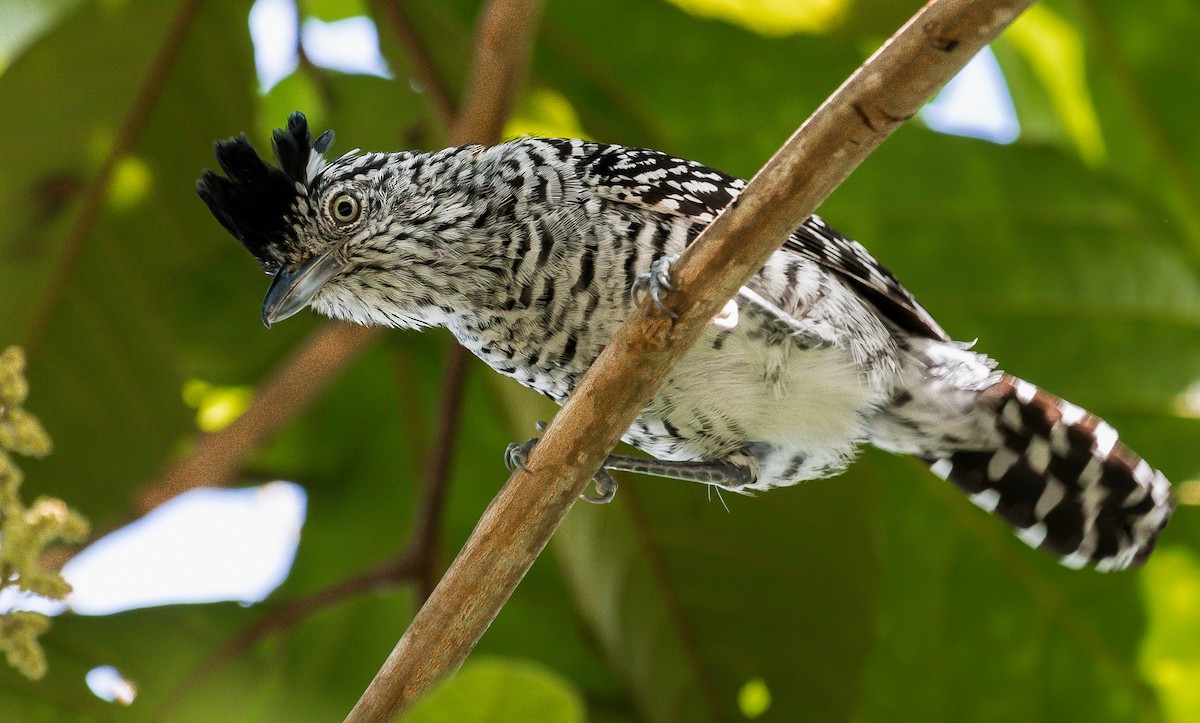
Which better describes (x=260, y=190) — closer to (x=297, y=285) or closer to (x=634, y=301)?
(x=297, y=285)

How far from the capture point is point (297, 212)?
9.01 feet

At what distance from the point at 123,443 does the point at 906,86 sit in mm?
2541

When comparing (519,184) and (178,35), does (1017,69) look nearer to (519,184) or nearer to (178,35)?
(519,184)

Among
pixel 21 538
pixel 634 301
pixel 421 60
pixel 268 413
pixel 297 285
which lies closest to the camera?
pixel 21 538

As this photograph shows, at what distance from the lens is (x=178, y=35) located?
347 cm

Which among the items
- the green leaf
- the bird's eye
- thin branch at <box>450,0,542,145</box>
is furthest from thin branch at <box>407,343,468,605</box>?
the green leaf

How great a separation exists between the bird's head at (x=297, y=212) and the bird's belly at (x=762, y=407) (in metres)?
0.76

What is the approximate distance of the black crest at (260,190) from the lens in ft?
8.76

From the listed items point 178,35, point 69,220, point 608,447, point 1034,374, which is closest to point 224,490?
point 69,220

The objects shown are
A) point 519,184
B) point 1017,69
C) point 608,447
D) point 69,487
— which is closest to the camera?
point 608,447

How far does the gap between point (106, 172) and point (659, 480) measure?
1784 mm

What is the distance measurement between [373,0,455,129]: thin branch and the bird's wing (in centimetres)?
56

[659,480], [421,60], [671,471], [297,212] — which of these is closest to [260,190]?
[297,212]

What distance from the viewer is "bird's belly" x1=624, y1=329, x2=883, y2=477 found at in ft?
8.71
